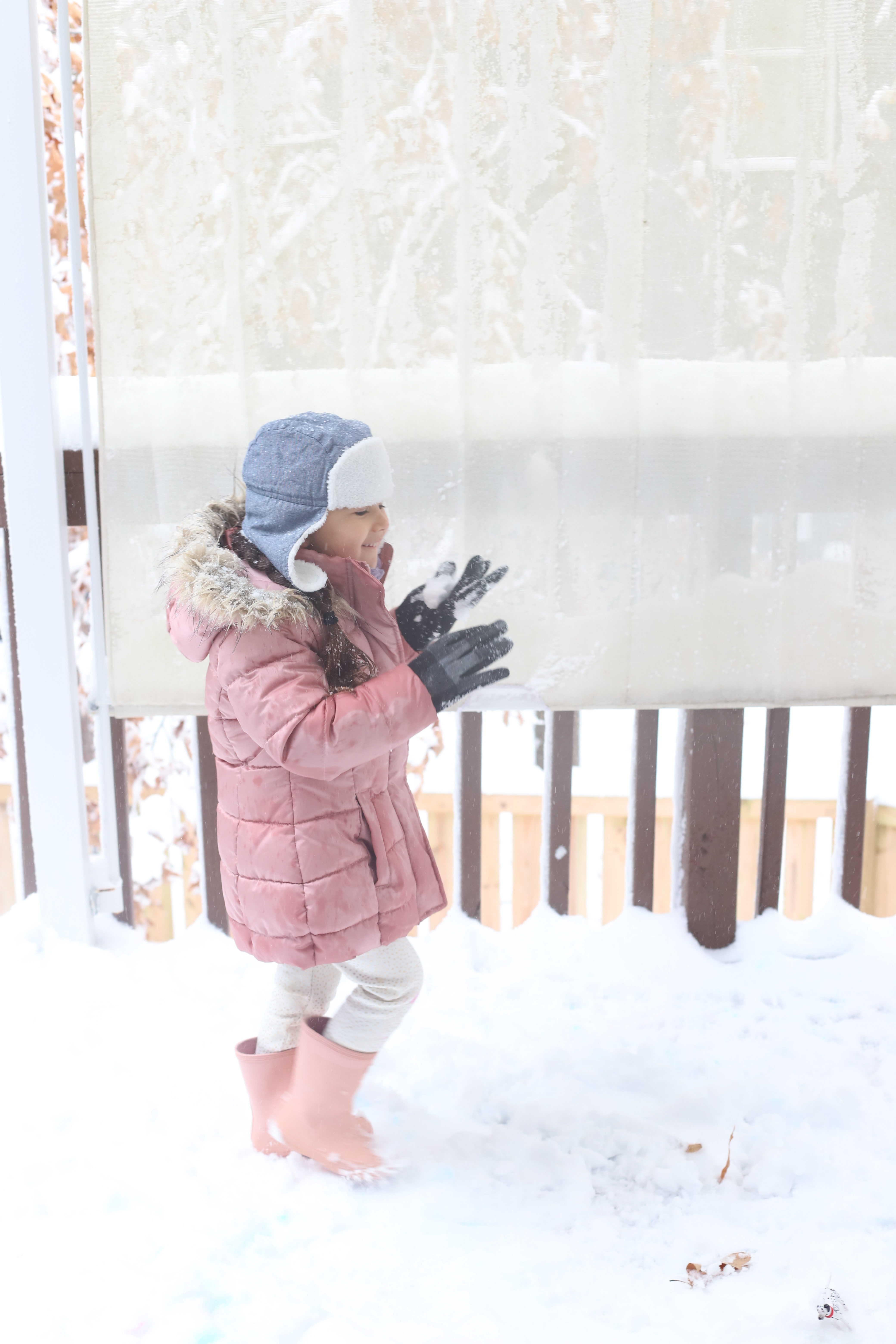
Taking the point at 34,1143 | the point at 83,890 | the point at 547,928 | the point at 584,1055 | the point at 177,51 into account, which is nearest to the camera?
the point at 34,1143

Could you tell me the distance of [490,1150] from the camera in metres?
1.48

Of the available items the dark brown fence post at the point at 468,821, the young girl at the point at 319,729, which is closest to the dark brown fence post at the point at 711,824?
the dark brown fence post at the point at 468,821

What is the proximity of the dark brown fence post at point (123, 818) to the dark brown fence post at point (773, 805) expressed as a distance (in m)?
1.49

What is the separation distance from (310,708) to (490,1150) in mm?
832

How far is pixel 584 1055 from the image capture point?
177cm

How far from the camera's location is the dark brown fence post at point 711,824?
6.84 ft

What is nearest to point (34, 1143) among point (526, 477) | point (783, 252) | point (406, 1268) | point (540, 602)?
point (406, 1268)

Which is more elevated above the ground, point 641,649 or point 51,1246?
point 641,649

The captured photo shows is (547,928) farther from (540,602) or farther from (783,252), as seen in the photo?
(783,252)

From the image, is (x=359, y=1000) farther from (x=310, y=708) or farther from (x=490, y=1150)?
(x=310, y=708)

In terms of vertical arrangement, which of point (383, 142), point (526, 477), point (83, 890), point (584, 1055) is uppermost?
point (383, 142)

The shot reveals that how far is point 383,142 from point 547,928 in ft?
5.56

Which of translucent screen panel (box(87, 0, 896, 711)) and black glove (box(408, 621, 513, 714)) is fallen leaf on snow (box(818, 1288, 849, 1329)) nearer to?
black glove (box(408, 621, 513, 714))

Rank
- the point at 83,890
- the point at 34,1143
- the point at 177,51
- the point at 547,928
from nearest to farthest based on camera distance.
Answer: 1. the point at 34,1143
2. the point at 177,51
3. the point at 83,890
4. the point at 547,928
